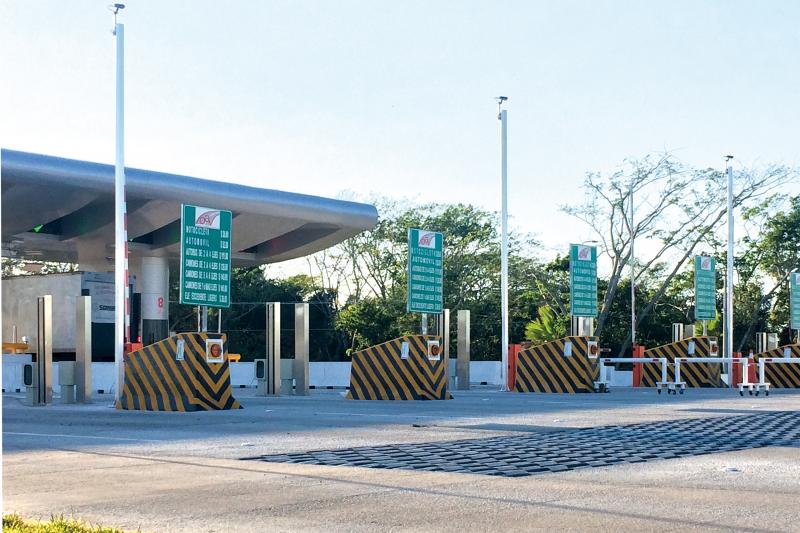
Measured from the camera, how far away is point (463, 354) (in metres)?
30.8

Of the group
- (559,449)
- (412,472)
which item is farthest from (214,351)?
(412,472)

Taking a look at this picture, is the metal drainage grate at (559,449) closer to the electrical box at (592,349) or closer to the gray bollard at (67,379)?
the gray bollard at (67,379)

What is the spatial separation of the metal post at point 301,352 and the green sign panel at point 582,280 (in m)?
7.88

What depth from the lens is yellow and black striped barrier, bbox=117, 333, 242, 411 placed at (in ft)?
63.8

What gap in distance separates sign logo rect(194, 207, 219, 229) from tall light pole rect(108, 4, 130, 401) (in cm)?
141

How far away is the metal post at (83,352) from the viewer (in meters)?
22.5

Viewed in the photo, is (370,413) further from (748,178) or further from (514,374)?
(748,178)

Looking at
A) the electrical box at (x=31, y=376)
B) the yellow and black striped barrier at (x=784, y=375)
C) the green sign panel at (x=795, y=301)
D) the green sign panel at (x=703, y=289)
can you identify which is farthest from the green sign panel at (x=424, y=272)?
the green sign panel at (x=795, y=301)

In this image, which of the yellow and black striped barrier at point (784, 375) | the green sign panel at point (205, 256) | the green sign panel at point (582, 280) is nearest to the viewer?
the green sign panel at point (205, 256)

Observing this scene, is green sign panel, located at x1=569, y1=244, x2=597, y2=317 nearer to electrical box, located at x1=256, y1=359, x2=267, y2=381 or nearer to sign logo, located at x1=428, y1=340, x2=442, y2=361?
sign logo, located at x1=428, y1=340, x2=442, y2=361

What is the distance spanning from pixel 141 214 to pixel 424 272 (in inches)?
441

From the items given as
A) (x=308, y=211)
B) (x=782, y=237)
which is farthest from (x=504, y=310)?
(x=782, y=237)

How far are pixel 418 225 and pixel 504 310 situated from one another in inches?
1015

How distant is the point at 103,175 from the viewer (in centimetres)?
3094
